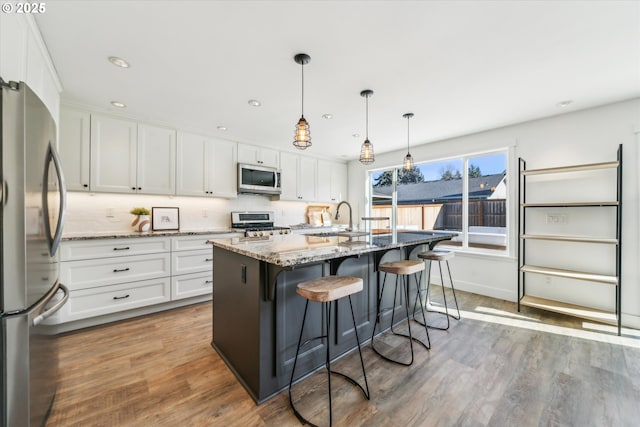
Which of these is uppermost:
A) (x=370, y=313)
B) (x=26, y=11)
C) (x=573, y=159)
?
(x=26, y=11)

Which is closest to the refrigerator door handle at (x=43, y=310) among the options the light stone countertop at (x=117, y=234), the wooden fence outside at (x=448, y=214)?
the light stone countertop at (x=117, y=234)

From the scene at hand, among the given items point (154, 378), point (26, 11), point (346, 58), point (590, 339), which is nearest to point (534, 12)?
point (346, 58)

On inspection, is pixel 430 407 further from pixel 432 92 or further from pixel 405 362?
pixel 432 92

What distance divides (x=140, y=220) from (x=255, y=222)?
168cm

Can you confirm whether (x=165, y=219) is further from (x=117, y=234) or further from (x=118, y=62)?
(x=118, y=62)

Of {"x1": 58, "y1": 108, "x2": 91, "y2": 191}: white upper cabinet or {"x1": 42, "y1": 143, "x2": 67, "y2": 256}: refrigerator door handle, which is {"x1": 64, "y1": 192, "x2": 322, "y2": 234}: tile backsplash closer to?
{"x1": 58, "y1": 108, "x2": 91, "y2": 191}: white upper cabinet

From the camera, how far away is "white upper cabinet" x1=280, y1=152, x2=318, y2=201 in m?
4.79

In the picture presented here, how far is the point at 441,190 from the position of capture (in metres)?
4.42

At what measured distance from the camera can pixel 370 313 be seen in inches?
92.7

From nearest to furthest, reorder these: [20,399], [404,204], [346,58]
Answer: [20,399] < [346,58] < [404,204]

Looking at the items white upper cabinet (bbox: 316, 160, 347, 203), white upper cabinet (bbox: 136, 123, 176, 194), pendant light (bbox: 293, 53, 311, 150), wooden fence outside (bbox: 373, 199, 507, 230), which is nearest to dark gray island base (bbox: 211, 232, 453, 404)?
pendant light (bbox: 293, 53, 311, 150)

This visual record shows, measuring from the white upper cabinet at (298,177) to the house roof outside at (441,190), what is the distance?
4.73ft

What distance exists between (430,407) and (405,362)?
1.53 feet

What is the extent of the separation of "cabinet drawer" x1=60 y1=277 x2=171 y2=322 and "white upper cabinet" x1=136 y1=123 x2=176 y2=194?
3.99ft
